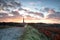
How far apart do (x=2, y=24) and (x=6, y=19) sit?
6.5 inches

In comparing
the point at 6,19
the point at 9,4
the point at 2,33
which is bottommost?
the point at 2,33

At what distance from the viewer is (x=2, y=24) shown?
3.96m

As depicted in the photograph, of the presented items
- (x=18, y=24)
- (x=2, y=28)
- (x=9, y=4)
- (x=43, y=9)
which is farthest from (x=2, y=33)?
(x=43, y=9)

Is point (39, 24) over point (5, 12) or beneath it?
beneath

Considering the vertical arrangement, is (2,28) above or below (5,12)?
below

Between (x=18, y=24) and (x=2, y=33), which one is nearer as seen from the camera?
(x=2, y=33)

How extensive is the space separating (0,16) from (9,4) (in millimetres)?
384

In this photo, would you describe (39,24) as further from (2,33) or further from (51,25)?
(2,33)

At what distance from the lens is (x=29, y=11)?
4.02 meters

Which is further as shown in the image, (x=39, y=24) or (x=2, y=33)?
(x=39, y=24)

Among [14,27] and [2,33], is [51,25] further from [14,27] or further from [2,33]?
A: [2,33]

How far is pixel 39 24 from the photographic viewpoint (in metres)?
3.96

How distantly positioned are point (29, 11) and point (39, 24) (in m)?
0.42

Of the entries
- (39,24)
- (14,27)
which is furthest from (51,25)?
(14,27)
